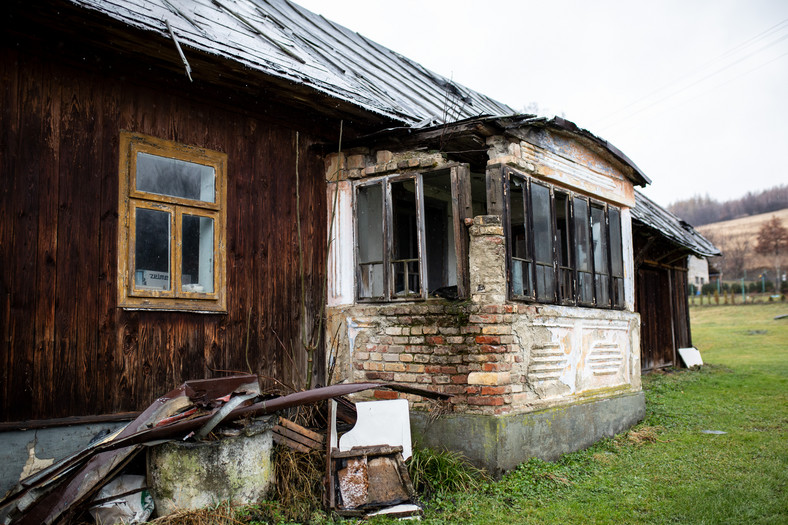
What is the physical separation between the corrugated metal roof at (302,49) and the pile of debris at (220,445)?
104 inches

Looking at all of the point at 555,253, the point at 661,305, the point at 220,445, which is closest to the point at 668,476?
the point at 555,253

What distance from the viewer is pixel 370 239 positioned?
6762 millimetres

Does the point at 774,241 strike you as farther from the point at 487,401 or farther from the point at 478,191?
the point at 487,401

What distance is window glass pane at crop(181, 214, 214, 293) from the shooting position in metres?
5.48

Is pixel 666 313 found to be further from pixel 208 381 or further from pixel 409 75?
pixel 208 381

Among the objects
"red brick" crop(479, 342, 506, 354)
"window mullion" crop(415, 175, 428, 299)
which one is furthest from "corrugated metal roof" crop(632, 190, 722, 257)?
"red brick" crop(479, 342, 506, 354)

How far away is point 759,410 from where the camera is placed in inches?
360

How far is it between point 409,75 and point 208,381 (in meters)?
6.89

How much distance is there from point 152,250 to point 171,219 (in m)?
0.32

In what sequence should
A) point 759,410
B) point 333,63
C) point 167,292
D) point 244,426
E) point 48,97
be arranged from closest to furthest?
point 244,426, point 48,97, point 167,292, point 333,63, point 759,410

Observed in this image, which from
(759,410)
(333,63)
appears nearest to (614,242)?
(759,410)

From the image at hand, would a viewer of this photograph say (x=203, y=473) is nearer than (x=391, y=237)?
Yes

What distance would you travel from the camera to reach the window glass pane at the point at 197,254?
548cm

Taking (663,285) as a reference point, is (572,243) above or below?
above
